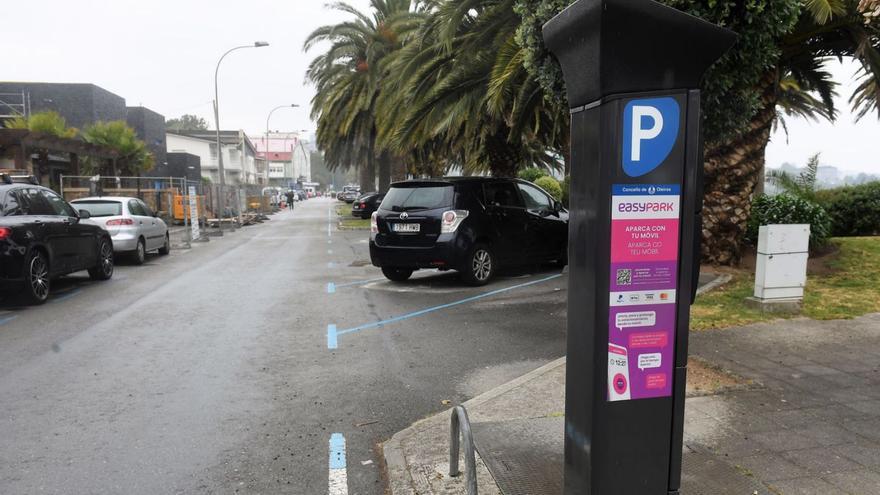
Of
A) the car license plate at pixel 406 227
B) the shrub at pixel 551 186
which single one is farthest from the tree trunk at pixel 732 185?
the shrub at pixel 551 186

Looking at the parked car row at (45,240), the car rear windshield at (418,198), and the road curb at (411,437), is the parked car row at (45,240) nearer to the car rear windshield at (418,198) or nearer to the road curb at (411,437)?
the car rear windshield at (418,198)

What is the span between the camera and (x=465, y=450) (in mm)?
3043

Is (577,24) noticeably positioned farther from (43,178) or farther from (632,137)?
(43,178)

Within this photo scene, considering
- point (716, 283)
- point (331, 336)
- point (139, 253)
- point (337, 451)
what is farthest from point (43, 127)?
point (337, 451)

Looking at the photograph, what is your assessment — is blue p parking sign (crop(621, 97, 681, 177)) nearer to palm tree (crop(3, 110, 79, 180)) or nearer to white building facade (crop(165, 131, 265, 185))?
palm tree (crop(3, 110, 79, 180))

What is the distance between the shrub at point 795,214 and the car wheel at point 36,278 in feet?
36.8

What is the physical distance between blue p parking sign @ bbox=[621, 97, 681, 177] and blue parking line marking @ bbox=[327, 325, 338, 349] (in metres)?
4.93

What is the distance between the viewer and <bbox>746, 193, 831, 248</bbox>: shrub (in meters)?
9.62

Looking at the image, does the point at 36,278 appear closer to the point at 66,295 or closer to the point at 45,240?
the point at 45,240

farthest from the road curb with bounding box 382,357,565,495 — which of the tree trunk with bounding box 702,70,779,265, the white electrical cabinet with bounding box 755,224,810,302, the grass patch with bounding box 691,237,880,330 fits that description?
the tree trunk with bounding box 702,70,779,265

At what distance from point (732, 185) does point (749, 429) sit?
21.2 feet

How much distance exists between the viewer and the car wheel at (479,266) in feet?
33.1

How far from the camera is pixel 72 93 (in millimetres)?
34906

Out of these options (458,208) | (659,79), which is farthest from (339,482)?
(458,208)
